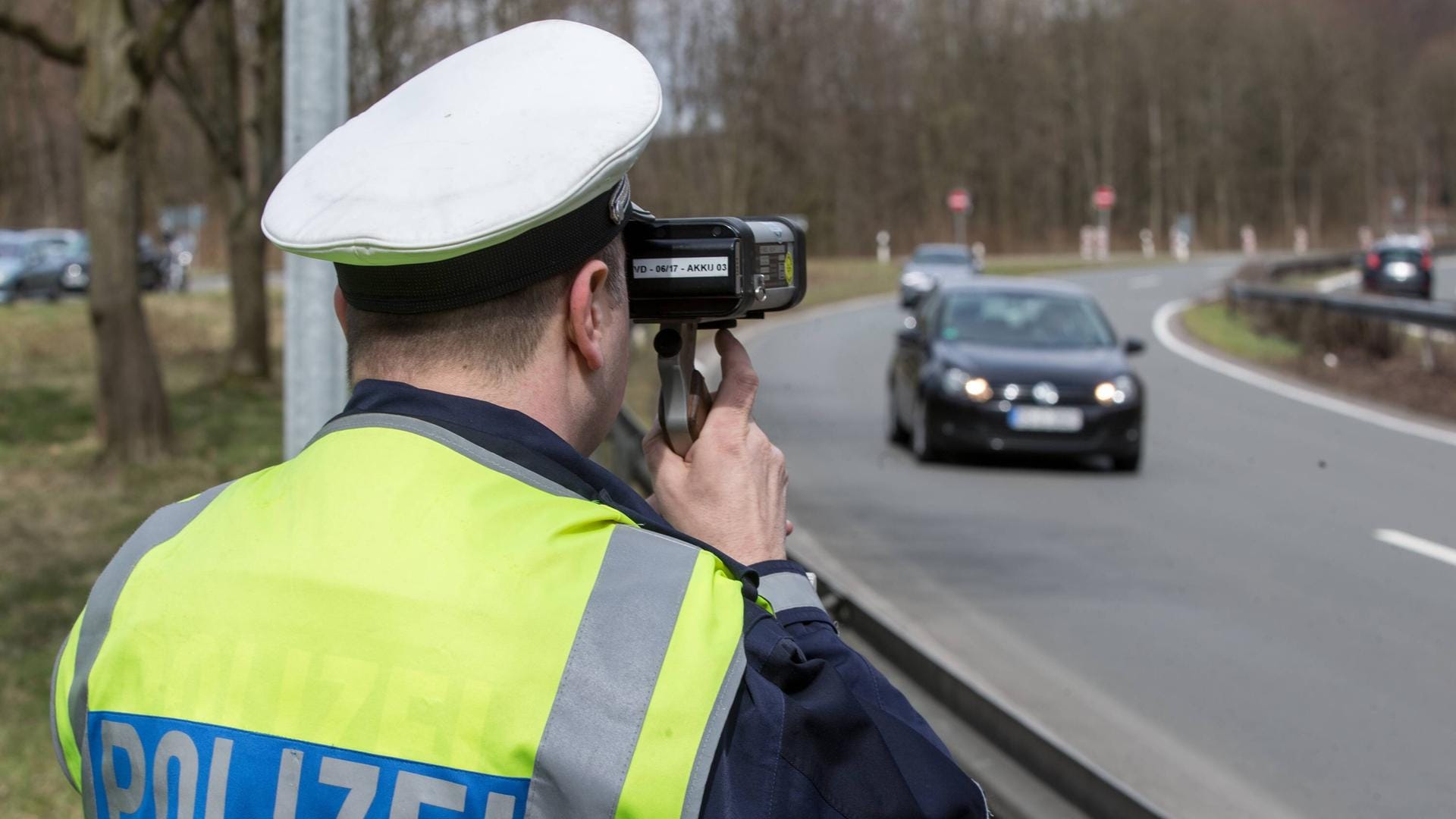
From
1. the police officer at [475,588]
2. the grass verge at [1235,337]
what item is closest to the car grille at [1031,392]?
the grass verge at [1235,337]

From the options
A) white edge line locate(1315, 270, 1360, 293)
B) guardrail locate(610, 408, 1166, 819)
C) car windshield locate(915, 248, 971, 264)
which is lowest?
white edge line locate(1315, 270, 1360, 293)

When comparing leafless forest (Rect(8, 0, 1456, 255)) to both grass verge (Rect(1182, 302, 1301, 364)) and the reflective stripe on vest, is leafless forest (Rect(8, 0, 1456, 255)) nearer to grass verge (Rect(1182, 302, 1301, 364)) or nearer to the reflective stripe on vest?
grass verge (Rect(1182, 302, 1301, 364))

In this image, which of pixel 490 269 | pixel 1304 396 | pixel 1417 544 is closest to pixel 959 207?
pixel 1304 396

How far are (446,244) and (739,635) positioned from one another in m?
0.48

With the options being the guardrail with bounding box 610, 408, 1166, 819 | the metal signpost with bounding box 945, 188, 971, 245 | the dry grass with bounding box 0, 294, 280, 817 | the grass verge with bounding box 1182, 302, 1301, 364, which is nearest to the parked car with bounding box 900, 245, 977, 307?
the grass verge with bounding box 1182, 302, 1301, 364

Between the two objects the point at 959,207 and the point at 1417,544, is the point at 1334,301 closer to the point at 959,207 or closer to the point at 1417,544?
the point at 1417,544

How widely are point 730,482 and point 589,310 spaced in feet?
1.01

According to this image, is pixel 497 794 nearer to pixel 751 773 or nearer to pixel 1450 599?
pixel 751 773

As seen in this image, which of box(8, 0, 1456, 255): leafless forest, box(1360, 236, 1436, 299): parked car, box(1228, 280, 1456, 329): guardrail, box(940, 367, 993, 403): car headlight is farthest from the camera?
box(8, 0, 1456, 255): leafless forest

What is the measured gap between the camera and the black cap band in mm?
1728

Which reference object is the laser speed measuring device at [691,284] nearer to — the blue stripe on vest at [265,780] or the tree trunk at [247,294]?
the blue stripe on vest at [265,780]

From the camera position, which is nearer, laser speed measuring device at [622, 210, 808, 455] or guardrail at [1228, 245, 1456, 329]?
laser speed measuring device at [622, 210, 808, 455]

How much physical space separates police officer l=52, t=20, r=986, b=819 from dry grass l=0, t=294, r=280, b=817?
400 centimetres

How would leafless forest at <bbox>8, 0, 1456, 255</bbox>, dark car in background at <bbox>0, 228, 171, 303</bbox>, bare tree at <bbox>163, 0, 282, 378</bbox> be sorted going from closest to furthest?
1. bare tree at <bbox>163, 0, 282, 378</bbox>
2. dark car in background at <bbox>0, 228, 171, 303</bbox>
3. leafless forest at <bbox>8, 0, 1456, 255</bbox>
